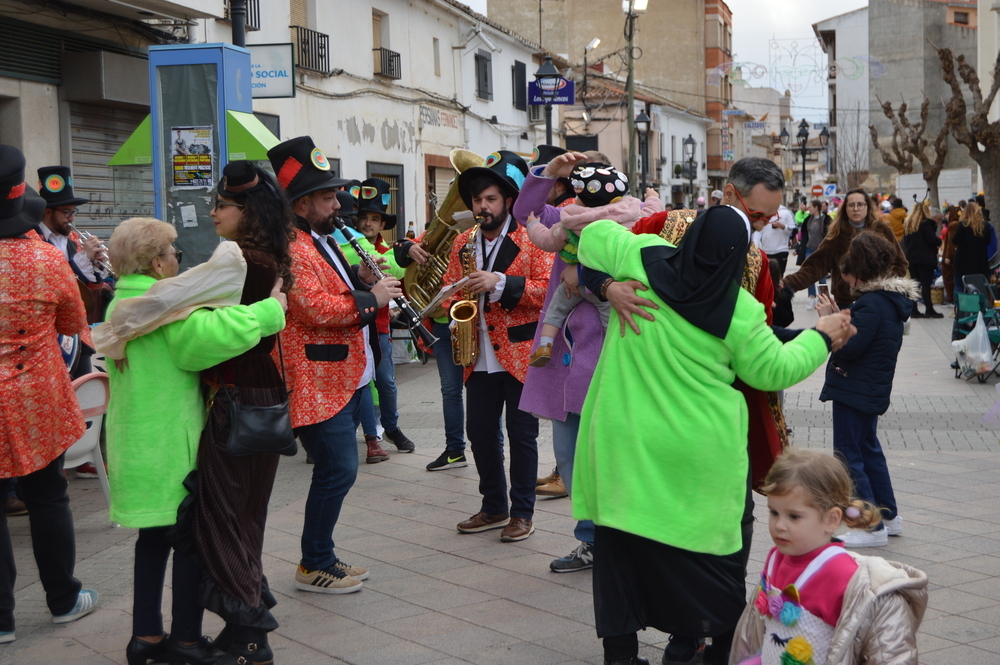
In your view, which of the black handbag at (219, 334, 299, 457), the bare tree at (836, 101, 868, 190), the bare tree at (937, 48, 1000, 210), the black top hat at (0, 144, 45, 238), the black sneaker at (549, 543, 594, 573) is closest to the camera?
the black handbag at (219, 334, 299, 457)

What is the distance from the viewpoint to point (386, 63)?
20984 mm

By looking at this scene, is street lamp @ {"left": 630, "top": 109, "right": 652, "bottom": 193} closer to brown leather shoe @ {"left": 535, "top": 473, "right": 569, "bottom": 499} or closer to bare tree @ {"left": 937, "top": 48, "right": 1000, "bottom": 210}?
bare tree @ {"left": 937, "top": 48, "right": 1000, "bottom": 210}

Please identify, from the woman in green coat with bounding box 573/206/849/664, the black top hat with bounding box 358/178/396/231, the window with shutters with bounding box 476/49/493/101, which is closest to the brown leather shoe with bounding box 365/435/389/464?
the black top hat with bounding box 358/178/396/231

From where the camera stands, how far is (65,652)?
4234 mm

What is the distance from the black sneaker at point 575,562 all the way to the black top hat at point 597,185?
1.67 meters

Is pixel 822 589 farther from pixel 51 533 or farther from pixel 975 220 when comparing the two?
pixel 975 220

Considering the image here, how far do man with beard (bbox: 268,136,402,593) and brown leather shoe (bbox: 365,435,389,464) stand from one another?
281 centimetres

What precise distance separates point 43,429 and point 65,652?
2.99 ft

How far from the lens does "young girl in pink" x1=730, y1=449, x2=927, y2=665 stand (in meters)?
2.81

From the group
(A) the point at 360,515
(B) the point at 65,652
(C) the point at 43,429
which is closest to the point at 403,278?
(A) the point at 360,515

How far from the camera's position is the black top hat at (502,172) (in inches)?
218

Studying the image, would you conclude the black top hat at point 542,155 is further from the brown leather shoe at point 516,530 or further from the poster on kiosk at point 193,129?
the poster on kiosk at point 193,129

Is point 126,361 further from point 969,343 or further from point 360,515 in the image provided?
point 969,343

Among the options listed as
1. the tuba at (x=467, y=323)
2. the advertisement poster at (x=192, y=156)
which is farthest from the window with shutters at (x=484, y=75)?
the tuba at (x=467, y=323)
